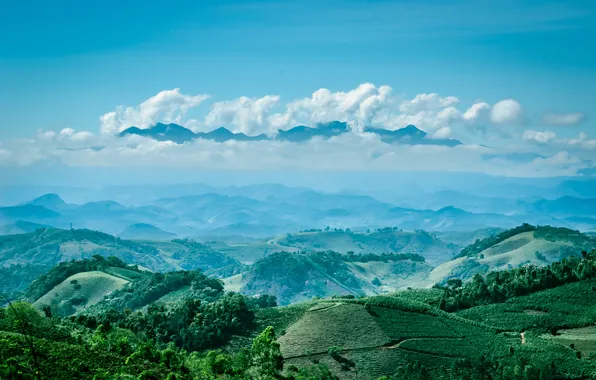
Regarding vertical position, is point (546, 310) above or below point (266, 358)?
below

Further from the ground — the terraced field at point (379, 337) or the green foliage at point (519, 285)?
the green foliage at point (519, 285)

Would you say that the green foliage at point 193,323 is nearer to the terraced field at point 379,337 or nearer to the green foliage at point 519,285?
the terraced field at point 379,337

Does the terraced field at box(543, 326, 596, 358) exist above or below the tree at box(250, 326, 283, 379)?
below

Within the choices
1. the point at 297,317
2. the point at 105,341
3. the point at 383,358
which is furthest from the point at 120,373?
the point at 297,317

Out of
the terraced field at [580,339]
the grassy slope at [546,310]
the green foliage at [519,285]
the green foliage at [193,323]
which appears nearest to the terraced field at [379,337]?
the grassy slope at [546,310]

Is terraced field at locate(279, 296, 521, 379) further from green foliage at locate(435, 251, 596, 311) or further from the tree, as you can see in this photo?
the tree

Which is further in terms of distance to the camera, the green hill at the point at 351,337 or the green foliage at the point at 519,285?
the green foliage at the point at 519,285

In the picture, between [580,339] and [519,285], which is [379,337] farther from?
[519,285]

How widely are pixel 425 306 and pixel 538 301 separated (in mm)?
23760

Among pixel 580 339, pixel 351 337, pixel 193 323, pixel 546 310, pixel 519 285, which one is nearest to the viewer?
pixel 351 337

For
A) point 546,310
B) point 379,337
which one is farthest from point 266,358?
point 546,310

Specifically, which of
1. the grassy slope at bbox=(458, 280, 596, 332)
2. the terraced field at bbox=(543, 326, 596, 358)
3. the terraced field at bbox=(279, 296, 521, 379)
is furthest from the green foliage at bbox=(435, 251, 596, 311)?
the terraced field at bbox=(543, 326, 596, 358)

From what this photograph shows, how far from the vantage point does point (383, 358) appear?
10850 centimetres

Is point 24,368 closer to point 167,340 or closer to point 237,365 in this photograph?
point 237,365
